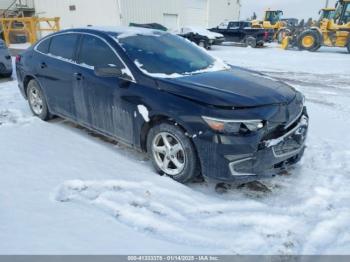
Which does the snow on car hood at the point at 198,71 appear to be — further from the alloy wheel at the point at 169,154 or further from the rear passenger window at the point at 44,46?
the rear passenger window at the point at 44,46

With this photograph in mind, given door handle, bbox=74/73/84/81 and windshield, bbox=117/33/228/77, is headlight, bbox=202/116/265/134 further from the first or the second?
door handle, bbox=74/73/84/81

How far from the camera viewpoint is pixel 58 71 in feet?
14.8

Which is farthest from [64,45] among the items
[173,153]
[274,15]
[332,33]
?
[274,15]

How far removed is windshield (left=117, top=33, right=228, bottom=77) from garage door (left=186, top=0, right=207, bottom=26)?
2257 centimetres

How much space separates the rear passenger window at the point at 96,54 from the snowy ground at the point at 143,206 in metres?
1.11

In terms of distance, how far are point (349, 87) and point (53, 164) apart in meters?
8.03

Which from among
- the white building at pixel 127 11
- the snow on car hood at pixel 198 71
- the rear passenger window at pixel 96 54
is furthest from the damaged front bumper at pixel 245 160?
the white building at pixel 127 11

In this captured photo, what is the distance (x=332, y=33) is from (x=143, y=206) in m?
18.7

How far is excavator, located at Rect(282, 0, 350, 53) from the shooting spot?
1777 centimetres

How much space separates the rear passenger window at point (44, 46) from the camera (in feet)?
16.2

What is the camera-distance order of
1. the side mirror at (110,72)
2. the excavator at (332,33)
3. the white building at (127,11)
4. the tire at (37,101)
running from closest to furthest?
the side mirror at (110,72), the tire at (37,101), the excavator at (332,33), the white building at (127,11)

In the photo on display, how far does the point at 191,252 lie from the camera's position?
8.03 feet

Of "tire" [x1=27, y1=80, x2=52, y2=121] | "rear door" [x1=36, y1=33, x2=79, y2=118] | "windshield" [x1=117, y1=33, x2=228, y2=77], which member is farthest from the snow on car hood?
"tire" [x1=27, y1=80, x2=52, y2=121]

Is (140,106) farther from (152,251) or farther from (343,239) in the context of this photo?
(343,239)
